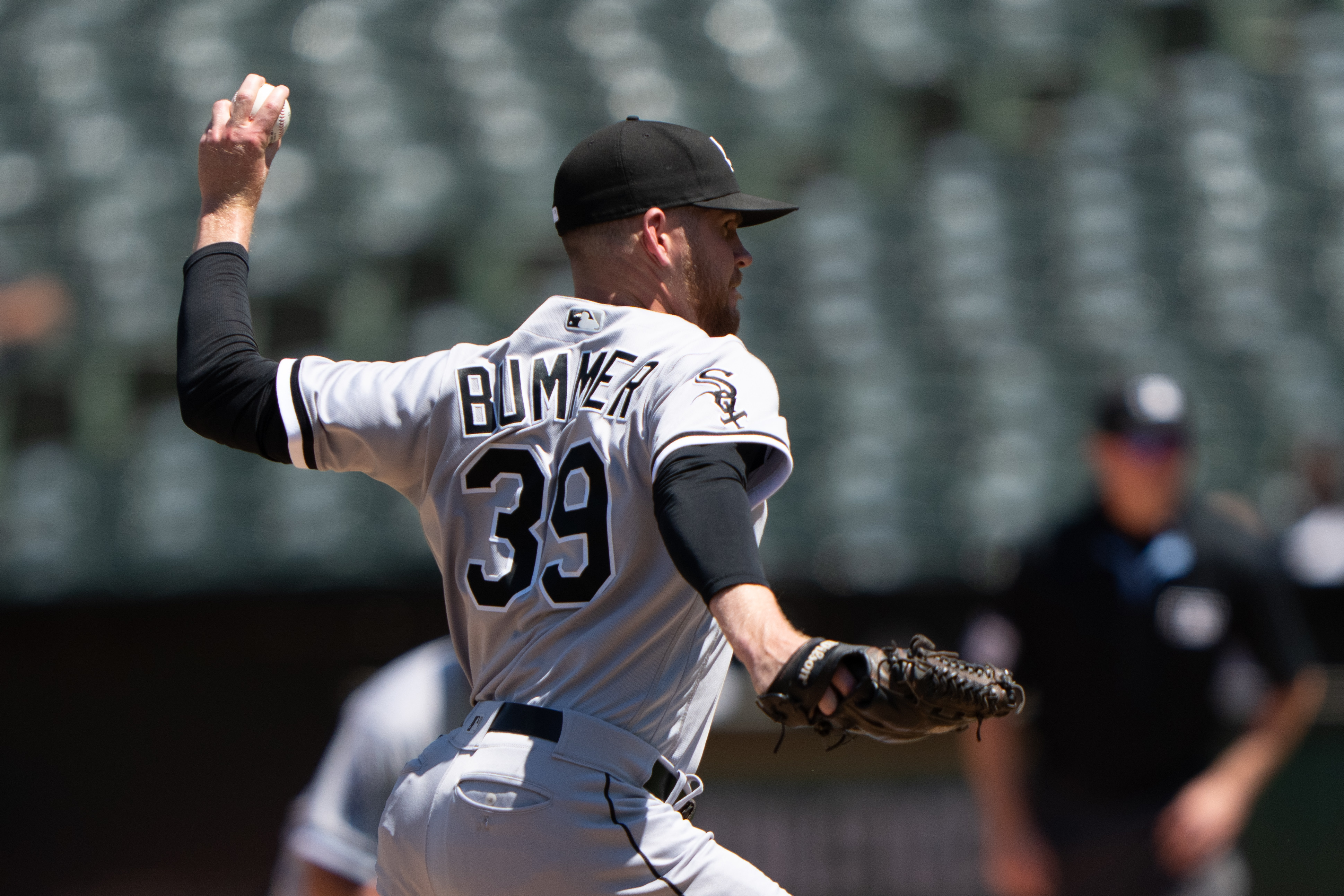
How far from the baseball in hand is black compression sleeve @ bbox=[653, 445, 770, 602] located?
79cm

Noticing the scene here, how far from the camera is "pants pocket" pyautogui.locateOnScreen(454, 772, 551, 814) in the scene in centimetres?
157

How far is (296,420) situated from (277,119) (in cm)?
45

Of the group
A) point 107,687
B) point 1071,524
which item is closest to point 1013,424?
point 1071,524

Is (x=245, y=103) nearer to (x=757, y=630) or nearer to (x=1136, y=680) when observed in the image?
(x=757, y=630)

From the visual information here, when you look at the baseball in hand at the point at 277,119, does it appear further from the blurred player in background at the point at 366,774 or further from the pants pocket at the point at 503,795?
the blurred player in background at the point at 366,774

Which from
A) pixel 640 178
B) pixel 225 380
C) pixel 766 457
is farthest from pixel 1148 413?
pixel 225 380

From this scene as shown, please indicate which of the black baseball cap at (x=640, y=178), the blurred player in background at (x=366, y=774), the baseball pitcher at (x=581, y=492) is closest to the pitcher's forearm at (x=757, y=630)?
the baseball pitcher at (x=581, y=492)

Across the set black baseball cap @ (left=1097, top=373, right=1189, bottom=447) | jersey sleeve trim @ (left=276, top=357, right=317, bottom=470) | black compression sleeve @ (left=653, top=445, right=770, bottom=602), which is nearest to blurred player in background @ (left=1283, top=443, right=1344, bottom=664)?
black baseball cap @ (left=1097, top=373, right=1189, bottom=447)

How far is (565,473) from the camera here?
167cm

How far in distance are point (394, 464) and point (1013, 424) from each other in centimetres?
382

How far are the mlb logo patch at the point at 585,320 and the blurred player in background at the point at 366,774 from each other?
37.3 inches

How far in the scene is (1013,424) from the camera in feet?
17.1

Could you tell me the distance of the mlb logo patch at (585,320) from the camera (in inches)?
69.2

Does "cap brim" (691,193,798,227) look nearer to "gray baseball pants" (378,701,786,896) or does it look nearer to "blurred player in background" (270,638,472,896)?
"gray baseball pants" (378,701,786,896)
